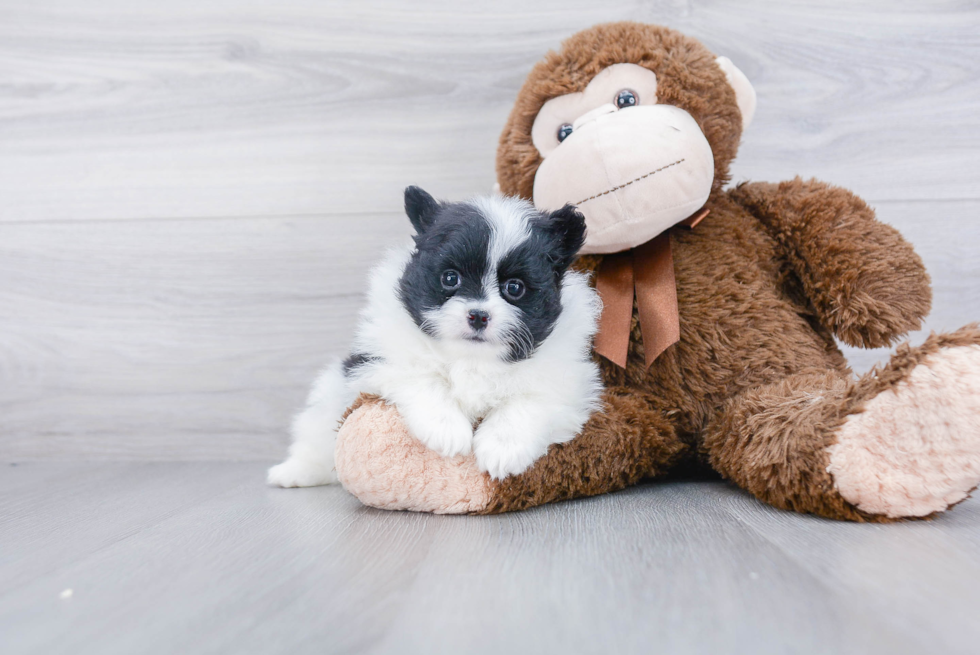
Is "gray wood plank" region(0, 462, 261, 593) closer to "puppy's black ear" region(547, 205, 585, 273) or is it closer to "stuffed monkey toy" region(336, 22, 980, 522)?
"stuffed monkey toy" region(336, 22, 980, 522)

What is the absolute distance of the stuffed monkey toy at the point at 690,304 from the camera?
0.89m

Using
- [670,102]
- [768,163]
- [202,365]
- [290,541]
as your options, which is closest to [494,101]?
[670,102]

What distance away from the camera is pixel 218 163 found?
1.55 metres

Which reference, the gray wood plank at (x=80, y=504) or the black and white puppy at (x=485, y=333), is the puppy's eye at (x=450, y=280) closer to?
the black and white puppy at (x=485, y=333)

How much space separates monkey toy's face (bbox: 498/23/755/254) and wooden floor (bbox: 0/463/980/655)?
0.47m

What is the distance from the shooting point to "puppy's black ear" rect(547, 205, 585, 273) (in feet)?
3.09

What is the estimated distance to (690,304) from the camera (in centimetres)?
110

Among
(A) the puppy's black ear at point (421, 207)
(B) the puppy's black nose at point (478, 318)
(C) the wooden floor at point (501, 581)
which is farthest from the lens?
(A) the puppy's black ear at point (421, 207)

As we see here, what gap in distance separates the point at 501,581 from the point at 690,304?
628 millimetres

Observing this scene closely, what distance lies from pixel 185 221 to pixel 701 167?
3.95ft

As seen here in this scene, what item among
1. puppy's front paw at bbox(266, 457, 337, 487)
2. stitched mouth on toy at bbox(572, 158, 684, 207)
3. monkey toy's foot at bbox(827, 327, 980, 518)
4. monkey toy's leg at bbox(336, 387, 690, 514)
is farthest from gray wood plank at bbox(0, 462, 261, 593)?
monkey toy's foot at bbox(827, 327, 980, 518)

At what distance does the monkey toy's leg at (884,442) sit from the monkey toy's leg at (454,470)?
0.21 m

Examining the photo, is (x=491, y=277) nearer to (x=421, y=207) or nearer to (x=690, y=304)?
(x=421, y=207)

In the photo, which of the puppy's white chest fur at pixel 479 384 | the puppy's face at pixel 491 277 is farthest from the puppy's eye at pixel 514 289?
the puppy's white chest fur at pixel 479 384
